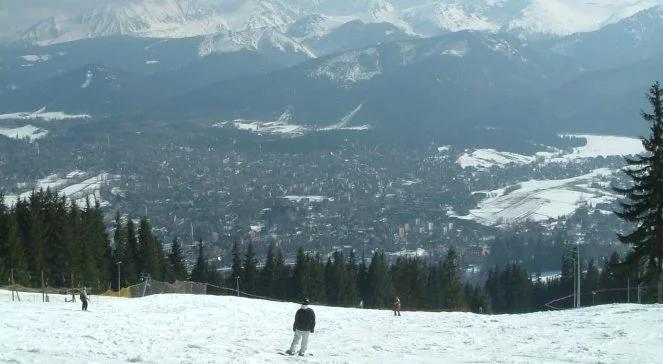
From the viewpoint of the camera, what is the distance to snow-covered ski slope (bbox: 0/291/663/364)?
2861 centimetres

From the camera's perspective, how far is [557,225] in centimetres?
19950

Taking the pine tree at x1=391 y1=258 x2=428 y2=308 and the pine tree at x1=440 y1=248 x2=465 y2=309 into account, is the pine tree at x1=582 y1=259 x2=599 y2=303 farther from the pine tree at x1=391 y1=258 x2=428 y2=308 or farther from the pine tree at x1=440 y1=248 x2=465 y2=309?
the pine tree at x1=391 y1=258 x2=428 y2=308

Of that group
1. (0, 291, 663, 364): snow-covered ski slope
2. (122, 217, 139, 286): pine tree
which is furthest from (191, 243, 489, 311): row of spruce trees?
(0, 291, 663, 364): snow-covered ski slope

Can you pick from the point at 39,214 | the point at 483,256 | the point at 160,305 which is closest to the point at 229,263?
the point at 483,256

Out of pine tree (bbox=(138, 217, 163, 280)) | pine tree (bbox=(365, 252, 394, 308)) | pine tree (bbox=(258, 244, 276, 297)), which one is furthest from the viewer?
pine tree (bbox=(365, 252, 394, 308))

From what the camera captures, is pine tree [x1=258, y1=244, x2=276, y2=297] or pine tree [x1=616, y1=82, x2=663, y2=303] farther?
pine tree [x1=258, y1=244, x2=276, y2=297]

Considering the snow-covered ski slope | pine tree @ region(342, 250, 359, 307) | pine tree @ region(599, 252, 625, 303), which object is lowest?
the snow-covered ski slope

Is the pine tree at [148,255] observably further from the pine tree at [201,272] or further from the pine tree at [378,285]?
the pine tree at [378,285]

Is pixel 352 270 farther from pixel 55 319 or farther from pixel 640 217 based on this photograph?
pixel 55 319

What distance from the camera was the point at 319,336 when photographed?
37.2 meters

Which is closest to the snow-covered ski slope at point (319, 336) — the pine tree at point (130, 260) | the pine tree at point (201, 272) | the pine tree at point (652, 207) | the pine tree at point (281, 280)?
the pine tree at point (652, 207)

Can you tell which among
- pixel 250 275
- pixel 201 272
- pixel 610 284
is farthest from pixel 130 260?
pixel 610 284

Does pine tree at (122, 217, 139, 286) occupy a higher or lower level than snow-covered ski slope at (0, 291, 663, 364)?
higher

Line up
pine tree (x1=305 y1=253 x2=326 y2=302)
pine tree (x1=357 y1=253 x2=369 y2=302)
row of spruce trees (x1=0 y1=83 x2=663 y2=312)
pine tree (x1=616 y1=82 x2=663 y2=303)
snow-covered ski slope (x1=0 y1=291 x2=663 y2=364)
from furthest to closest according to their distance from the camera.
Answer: pine tree (x1=357 y1=253 x2=369 y2=302) → pine tree (x1=305 y1=253 x2=326 y2=302) → row of spruce trees (x1=0 y1=83 x2=663 y2=312) → pine tree (x1=616 y1=82 x2=663 y2=303) → snow-covered ski slope (x1=0 y1=291 x2=663 y2=364)
